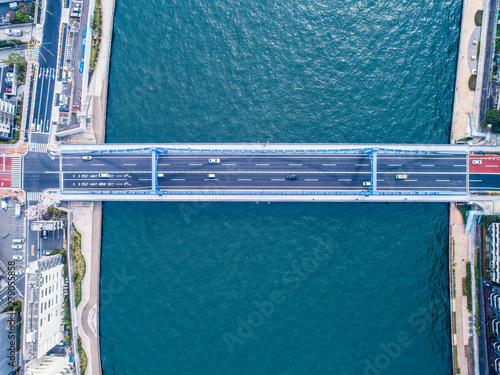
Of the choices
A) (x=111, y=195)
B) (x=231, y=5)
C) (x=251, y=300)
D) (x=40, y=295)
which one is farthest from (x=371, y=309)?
(x=231, y=5)

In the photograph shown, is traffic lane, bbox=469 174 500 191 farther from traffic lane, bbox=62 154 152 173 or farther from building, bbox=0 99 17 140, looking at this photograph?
building, bbox=0 99 17 140

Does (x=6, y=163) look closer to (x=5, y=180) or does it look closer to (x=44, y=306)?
(x=5, y=180)

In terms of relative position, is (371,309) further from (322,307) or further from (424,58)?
(424,58)

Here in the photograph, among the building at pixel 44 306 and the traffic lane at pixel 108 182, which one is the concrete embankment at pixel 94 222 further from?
the building at pixel 44 306

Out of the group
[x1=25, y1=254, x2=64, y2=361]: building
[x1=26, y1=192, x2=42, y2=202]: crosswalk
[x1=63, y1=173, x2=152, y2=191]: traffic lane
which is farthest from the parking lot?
[x1=63, y1=173, x2=152, y2=191]: traffic lane

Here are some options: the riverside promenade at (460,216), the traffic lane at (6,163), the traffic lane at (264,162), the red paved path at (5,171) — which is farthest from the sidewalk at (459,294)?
the traffic lane at (6,163)

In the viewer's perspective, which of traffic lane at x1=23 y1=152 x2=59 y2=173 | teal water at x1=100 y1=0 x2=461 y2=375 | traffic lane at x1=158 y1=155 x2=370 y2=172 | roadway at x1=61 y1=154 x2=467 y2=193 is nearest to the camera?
teal water at x1=100 y1=0 x2=461 y2=375
